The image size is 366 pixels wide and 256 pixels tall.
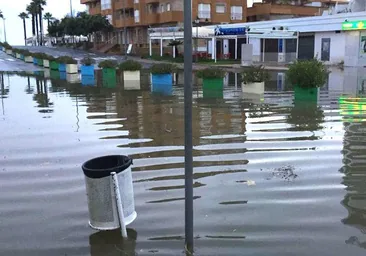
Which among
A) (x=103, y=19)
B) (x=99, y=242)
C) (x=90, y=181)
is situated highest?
(x=103, y=19)

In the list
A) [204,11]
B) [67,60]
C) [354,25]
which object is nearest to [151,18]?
[204,11]

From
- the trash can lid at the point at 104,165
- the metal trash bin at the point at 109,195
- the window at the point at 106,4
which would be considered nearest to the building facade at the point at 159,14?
the window at the point at 106,4

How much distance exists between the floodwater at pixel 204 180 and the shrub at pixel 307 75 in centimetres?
170

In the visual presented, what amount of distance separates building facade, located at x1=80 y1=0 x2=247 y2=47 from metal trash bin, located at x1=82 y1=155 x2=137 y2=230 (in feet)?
181

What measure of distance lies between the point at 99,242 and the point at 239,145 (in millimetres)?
4719

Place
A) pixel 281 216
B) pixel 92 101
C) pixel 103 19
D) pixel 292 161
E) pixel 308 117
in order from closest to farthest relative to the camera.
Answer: pixel 281 216 < pixel 292 161 < pixel 308 117 < pixel 92 101 < pixel 103 19

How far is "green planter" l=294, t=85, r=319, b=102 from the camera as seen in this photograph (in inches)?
600

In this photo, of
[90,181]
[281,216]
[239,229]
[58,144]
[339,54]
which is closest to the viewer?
[90,181]

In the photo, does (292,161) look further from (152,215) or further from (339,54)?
(339,54)

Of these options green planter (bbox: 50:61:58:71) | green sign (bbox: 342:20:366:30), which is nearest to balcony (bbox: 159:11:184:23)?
green planter (bbox: 50:61:58:71)

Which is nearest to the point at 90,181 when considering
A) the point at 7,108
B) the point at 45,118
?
the point at 45,118

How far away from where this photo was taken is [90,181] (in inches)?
174

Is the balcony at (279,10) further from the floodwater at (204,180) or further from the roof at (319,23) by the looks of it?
the floodwater at (204,180)

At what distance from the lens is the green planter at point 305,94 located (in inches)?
600
